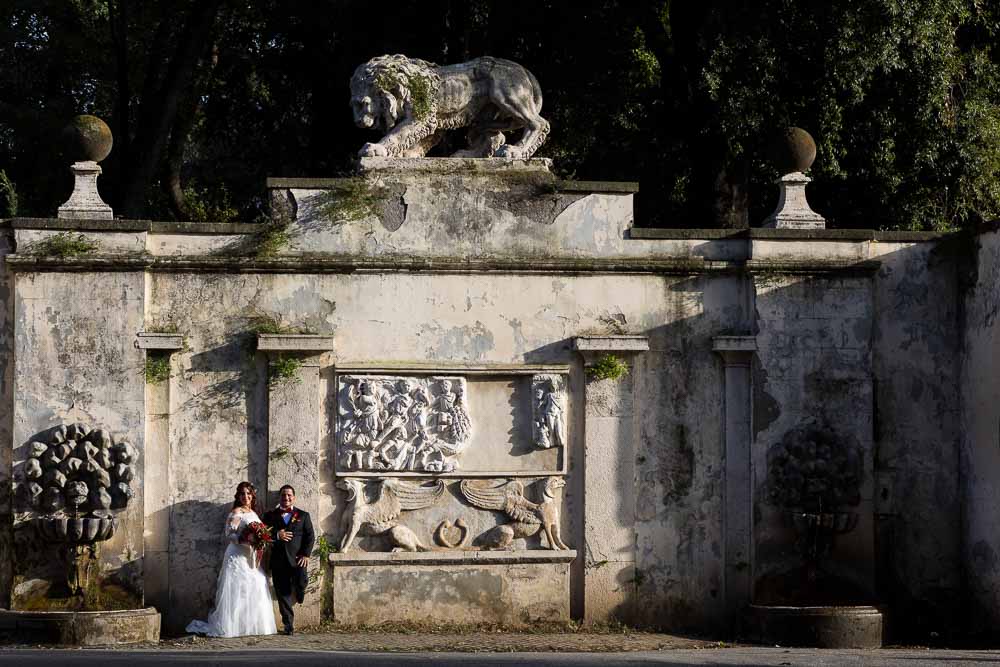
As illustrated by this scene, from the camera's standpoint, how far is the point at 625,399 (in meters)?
15.8

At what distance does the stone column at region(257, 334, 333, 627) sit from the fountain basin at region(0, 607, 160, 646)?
1533mm

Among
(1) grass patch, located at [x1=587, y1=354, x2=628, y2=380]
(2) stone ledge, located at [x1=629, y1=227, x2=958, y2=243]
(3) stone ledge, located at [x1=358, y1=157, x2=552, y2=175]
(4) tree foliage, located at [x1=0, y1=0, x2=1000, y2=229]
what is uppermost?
(4) tree foliage, located at [x1=0, y1=0, x2=1000, y2=229]

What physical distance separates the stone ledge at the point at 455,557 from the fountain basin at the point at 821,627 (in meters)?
2.01

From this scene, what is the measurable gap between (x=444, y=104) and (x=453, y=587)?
15.8 feet

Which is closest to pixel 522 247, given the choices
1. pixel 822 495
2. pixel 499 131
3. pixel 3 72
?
pixel 499 131

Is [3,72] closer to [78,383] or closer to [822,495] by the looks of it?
[78,383]

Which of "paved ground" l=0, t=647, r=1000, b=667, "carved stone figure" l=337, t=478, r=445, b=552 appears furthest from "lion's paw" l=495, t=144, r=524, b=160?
"paved ground" l=0, t=647, r=1000, b=667

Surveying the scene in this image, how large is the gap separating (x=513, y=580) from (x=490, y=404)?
172 cm

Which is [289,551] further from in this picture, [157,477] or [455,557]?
[455,557]

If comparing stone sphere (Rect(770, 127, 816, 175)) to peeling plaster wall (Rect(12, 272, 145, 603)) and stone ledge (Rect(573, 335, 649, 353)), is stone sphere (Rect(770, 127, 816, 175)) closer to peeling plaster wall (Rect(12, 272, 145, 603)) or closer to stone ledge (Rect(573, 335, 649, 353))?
stone ledge (Rect(573, 335, 649, 353))

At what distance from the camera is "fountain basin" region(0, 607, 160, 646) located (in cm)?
1433

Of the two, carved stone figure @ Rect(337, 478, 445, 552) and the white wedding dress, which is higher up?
carved stone figure @ Rect(337, 478, 445, 552)

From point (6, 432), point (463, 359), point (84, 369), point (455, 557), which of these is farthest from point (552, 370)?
point (6, 432)

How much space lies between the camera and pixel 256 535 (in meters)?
14.7
